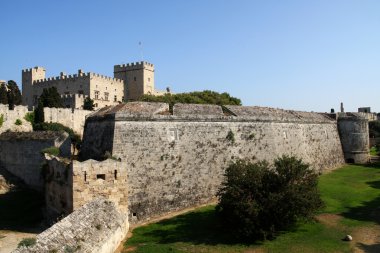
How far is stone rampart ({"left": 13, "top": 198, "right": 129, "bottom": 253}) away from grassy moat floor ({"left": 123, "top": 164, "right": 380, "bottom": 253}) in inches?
36.6

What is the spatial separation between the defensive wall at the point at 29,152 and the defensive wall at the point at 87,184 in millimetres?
8603

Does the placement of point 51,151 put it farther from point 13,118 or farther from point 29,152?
point 13,118

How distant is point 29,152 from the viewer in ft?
89.1

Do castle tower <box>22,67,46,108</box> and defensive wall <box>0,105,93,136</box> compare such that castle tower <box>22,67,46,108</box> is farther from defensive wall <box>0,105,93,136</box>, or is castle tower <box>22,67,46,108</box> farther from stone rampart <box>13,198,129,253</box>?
stone rampart <box>13,198,129,253</box>

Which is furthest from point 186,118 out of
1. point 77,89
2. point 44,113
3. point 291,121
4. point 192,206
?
point 77,89

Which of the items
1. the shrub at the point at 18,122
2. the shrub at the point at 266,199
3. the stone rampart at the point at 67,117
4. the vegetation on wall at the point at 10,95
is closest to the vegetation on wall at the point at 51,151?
the shrub at the point at 18,122

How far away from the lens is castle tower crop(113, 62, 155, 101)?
59312 millimetres

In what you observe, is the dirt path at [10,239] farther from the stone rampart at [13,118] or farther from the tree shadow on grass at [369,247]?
the stone rampart at [13,118]

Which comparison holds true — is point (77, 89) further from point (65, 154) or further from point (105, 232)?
point (105, 232)

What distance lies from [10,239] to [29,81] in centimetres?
4475

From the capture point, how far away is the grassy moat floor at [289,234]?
51.0ft

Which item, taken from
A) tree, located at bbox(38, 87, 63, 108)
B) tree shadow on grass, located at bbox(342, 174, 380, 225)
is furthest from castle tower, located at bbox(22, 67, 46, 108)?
tree shadow on grass, located at bbox(342, 174, 380, 225)

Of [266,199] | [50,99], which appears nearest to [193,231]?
[266,199]

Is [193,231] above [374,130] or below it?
below
